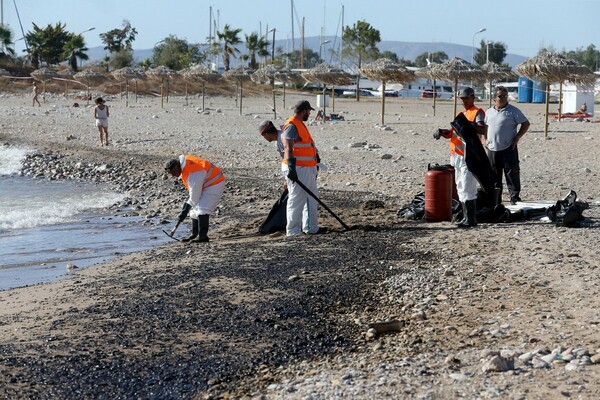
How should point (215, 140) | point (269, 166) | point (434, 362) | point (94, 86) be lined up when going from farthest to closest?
point (94, 86) → point (215, 140) → point (269, 166) → point (434, 362)

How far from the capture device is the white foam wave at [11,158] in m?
22.5

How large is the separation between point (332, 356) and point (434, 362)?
0.68m

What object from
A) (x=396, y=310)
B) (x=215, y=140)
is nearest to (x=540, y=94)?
(x=215, y=140)

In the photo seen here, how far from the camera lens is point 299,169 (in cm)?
1028

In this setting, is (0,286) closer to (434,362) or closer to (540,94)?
(434,362)

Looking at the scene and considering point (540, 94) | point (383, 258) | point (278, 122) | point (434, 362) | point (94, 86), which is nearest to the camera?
point (434, 362)

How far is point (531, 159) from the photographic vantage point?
1853cm

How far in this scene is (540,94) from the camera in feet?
172

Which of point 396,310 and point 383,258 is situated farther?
point 383,258

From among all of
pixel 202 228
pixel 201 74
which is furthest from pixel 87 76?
→ pixel 202 228

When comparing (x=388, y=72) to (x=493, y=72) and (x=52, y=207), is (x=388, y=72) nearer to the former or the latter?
(x=493, y=72)

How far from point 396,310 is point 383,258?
1.98m

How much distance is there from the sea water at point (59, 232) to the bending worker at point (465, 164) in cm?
377

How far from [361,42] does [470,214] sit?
219 feet
